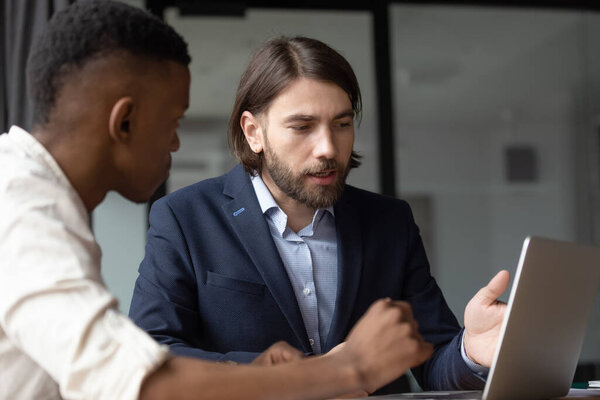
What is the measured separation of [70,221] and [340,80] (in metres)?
1.20

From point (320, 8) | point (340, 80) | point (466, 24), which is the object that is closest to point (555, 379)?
point (340, 80)

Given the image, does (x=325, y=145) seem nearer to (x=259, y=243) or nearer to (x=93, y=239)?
(x=259, y=243)

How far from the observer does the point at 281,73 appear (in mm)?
2102

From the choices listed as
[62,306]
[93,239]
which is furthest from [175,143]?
[62,306]

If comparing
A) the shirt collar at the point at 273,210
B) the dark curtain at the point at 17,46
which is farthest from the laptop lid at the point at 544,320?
the dark curtain at the point at 17,46

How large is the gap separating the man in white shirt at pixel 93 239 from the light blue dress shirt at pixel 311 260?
2.49 feet

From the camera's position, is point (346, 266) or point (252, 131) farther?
point (252, 131)

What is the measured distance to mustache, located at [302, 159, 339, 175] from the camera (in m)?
2.01

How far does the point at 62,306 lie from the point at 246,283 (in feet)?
3.48

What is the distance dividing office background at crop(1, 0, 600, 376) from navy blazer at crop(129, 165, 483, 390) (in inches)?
106

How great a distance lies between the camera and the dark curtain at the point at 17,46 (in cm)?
317

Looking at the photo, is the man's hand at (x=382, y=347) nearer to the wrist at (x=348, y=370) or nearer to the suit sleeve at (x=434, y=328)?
the wrist at (x=348, y=370)

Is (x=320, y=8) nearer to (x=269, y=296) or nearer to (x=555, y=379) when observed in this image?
(x=269, y=296)

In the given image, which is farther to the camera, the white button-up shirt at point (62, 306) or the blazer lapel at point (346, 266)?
the blazer lapel at point (346, 266)
